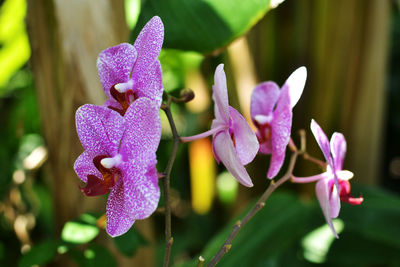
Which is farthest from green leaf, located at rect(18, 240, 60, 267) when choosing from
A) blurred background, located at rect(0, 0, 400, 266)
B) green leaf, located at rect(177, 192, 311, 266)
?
green leaf, located at rect(177, 192, 311, 266)

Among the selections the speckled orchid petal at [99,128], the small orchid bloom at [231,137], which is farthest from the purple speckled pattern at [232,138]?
the speckled orchid petal at [99,128]

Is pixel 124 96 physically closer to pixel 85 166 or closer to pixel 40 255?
pixel 85 166

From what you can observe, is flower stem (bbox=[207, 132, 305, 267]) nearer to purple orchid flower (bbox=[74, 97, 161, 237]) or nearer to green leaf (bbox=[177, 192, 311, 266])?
purple orchid flower (bbox=[74, 97, 161, 237])

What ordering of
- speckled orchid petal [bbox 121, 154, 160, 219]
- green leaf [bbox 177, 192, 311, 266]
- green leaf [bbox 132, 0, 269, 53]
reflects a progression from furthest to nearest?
green leaf [bbox 177, 192, 311, 266]
green leaf [bbox 132, 0, 269, 53]
speckled orchid petal [bbox 121, 154, 160, 219]

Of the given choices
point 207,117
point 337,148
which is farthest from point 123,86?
point 207,117

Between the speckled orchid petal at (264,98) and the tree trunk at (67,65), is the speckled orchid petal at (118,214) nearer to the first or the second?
the speckled orchid petal at (264,98)

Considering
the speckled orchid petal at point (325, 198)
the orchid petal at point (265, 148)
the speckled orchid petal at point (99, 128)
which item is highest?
the speckled orchid petal at point (99, 128)
